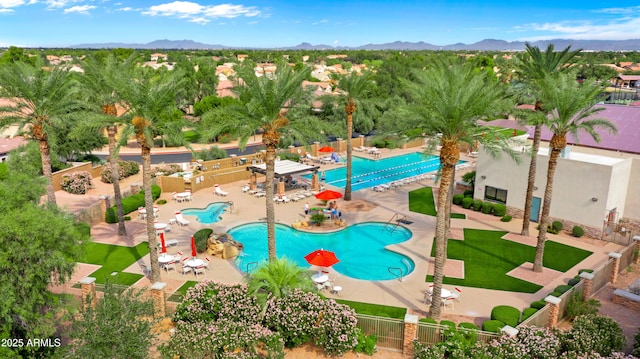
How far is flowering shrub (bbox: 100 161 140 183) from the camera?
120 feet

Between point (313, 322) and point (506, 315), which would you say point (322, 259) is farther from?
point (506, 315)

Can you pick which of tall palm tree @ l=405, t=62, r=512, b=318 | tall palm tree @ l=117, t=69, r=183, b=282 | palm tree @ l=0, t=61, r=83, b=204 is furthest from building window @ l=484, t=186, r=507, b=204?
palm tree @ l=0, t=61, r=83, b=204

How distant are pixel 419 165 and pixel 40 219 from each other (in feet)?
126

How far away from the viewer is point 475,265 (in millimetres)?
23000

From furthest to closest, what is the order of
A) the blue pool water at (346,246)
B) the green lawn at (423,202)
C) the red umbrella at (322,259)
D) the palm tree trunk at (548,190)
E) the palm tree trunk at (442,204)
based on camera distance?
the green lawn at (423,202), the blue pool water at (346,246), the palm tree trunk at (548,190), the red umbrella at (322,259), the palm tree trunk at (442,204)

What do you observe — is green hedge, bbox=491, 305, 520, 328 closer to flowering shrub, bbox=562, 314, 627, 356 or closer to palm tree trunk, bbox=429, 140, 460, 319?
flowering shrub, bbox=562, 314, 627, 356

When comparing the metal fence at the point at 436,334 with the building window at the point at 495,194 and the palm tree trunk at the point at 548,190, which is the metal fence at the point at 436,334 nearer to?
the palm tree trunk at the point at 548,190

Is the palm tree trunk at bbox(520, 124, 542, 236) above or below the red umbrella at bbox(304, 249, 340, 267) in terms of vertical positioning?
above

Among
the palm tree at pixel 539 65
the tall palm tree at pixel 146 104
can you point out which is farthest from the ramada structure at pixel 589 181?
the tall palm tree at pixel 146 104

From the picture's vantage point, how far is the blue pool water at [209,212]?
30.2 m

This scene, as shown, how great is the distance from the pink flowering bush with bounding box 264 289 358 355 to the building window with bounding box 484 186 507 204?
60.2 feet

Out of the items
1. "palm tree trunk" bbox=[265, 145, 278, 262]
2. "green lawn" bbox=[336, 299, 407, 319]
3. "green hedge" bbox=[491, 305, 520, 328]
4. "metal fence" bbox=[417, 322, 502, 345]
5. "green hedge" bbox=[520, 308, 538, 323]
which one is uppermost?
"palm tree trunk" bbox=[265, 145, 278, 262]

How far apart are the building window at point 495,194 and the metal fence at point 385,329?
17.8 meters

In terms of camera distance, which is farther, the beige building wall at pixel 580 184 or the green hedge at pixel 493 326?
the beige building wall at pixel 580 184
